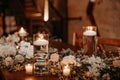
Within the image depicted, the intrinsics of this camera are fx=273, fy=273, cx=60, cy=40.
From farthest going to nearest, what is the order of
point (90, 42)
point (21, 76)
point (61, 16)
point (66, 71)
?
1. point (61, 16)
2. point (90, 42)
3. point (21, 76)
4. point (66, 71)

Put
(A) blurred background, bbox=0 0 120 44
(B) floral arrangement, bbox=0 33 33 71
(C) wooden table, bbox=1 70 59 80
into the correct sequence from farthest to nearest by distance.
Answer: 1. (A) blurred background, bbox=0 0 120 44
2. (B) floral arrangement, bbox=0 33 33 71
3. (C) wooden table, bbox=1 70 59 80

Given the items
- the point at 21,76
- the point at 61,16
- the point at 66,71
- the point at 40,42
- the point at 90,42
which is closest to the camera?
the point at 66,71

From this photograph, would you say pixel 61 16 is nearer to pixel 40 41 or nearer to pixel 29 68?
pixel 40 41

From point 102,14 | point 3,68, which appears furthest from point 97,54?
point 102,14

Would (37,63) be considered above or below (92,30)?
below

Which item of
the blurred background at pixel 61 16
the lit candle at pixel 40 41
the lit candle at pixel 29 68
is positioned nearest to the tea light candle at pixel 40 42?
the lit candle at pixel 40 41

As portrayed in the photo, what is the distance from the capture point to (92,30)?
217 centimetres

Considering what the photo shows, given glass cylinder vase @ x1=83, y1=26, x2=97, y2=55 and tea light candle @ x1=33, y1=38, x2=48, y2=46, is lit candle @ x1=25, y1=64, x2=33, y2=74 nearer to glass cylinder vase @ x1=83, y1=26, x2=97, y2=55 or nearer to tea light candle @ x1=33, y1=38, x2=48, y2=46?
tea light candle @ x1=33, y1=38, x2=48, y2=46

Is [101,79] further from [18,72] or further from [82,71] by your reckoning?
[18,72]

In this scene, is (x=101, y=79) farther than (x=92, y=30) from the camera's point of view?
No

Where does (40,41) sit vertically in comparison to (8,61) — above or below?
above

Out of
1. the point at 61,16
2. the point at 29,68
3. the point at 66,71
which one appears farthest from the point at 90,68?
the point at 61,16

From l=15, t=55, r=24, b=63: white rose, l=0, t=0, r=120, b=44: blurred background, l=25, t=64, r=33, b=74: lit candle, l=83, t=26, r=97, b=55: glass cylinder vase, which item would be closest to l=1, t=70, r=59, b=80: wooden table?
l=25, t=64, r=33, b=74: lit candle

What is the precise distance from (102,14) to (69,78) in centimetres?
359
